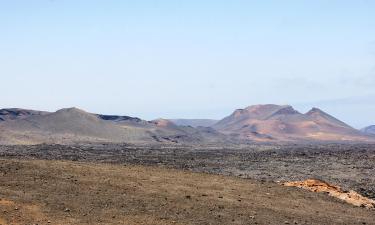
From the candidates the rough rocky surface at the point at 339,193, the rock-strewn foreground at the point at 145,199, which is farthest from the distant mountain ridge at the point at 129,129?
the rough rocky surface at the point at 339,193

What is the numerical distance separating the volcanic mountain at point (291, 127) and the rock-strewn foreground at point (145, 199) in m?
113

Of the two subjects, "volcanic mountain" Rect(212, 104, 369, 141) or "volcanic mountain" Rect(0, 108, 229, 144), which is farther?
"volcanic mountain" Rect(212, 104, 369, 141)

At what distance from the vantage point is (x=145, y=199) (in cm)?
1736

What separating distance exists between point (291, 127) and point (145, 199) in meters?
148

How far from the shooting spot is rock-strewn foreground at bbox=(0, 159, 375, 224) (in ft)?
49.5

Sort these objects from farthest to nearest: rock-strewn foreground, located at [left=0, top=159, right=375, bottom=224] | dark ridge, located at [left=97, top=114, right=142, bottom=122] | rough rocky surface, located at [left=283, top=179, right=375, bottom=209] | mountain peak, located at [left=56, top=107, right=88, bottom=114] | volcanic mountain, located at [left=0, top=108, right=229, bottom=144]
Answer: dark ridge, located at [left=97, top=114, right=142, bottom=122] → mountain peak, located at [left=56, top=107, right=88, bottom=114] → volcanic mountain, located at [left=0, top=108, right=229, bottom=144] → rough rocky surface, located at [left=283, top=179, right=375, bottom=209] → rock-strewn foreground, located at [left=0, top=159, right=375, bottom=224]

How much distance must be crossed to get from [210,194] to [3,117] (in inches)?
4164

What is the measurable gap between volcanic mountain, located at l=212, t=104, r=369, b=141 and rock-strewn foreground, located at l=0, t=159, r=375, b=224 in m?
113

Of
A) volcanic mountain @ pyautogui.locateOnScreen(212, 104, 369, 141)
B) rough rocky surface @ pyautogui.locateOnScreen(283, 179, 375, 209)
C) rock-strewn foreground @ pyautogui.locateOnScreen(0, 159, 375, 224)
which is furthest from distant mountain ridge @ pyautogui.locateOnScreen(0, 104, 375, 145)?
rough rocky surface @ pyautogui.locateOnScreen(283, 179, 375, 209)

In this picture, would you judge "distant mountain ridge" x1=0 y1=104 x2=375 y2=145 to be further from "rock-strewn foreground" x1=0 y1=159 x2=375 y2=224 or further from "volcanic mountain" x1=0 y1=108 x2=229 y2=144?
"rock-strewn foreground" x1=0 y1=159 x2=375 y2=224

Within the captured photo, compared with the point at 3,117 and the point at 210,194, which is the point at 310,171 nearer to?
the point at 210,194

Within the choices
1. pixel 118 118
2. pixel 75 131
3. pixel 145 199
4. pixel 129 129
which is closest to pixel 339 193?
pixel 145 199

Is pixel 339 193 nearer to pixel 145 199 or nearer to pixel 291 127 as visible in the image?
pixel 145 199

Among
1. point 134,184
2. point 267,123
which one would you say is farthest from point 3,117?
point 134,184
